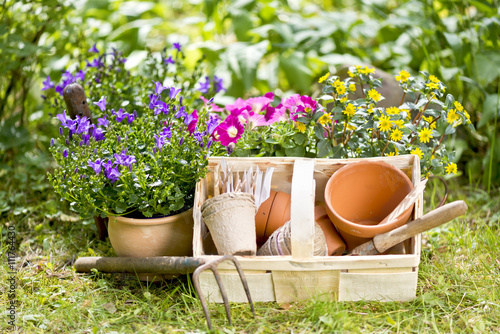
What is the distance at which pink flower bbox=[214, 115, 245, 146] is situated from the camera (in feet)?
6.68

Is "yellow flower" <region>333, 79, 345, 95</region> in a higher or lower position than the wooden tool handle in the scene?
higher

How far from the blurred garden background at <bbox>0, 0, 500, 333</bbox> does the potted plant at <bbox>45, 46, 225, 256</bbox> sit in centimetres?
20

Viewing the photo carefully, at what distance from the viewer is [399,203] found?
188 cm

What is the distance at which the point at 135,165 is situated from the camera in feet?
5.82

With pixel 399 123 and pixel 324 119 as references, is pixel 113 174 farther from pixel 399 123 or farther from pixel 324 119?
pixel 399 123

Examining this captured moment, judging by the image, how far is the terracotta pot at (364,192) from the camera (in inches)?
73.2

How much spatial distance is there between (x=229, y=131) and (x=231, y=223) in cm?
47

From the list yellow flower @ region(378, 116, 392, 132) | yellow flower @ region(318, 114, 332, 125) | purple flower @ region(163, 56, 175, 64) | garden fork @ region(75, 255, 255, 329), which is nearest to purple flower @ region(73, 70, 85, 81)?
purple flower @ region(163, 56, 175, 64)

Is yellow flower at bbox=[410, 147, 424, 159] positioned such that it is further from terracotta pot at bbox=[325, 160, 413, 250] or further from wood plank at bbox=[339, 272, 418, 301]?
wood plank at bbox=[339, 272, 418, 301]

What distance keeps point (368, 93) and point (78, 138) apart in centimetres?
113

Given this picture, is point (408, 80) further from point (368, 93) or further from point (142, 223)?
point (142, 223)

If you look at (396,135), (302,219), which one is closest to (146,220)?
(302,219)

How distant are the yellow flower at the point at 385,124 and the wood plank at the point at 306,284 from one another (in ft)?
1.95

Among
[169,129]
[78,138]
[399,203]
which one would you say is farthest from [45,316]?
[399,203]
